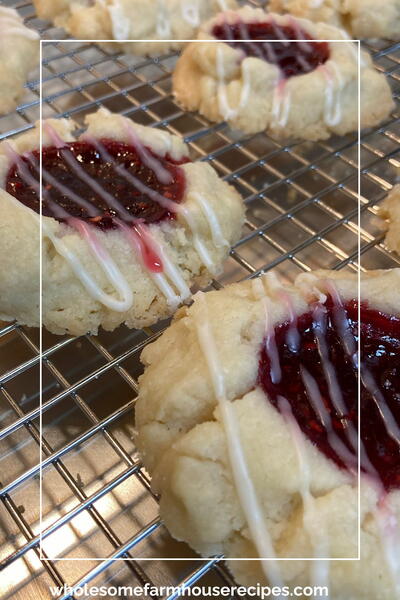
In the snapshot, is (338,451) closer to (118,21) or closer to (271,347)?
(271,347)

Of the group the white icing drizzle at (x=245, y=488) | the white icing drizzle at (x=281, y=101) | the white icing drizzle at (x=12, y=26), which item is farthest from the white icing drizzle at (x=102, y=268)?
the white icing drizzle at (x=12, y=26)

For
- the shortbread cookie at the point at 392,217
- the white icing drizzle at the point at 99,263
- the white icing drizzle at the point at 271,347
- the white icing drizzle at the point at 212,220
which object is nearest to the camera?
the white icing drizzle at the point at 271,347

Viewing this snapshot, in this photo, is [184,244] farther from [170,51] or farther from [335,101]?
[170,51]

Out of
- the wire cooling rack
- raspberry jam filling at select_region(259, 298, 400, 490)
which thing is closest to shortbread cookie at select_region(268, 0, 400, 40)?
the wire cooling rack

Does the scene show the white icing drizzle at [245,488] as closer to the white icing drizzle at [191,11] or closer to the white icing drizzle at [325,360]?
the white icing drizzle at [325,360]

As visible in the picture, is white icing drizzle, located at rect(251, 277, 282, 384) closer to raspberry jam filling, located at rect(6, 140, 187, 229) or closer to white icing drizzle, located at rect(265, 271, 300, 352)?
white icing drizzle, located at rect(265, 271, 300, 352)

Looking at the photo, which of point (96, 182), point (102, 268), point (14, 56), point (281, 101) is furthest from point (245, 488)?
point (14, 56)

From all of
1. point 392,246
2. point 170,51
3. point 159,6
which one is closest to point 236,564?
point 392,246
